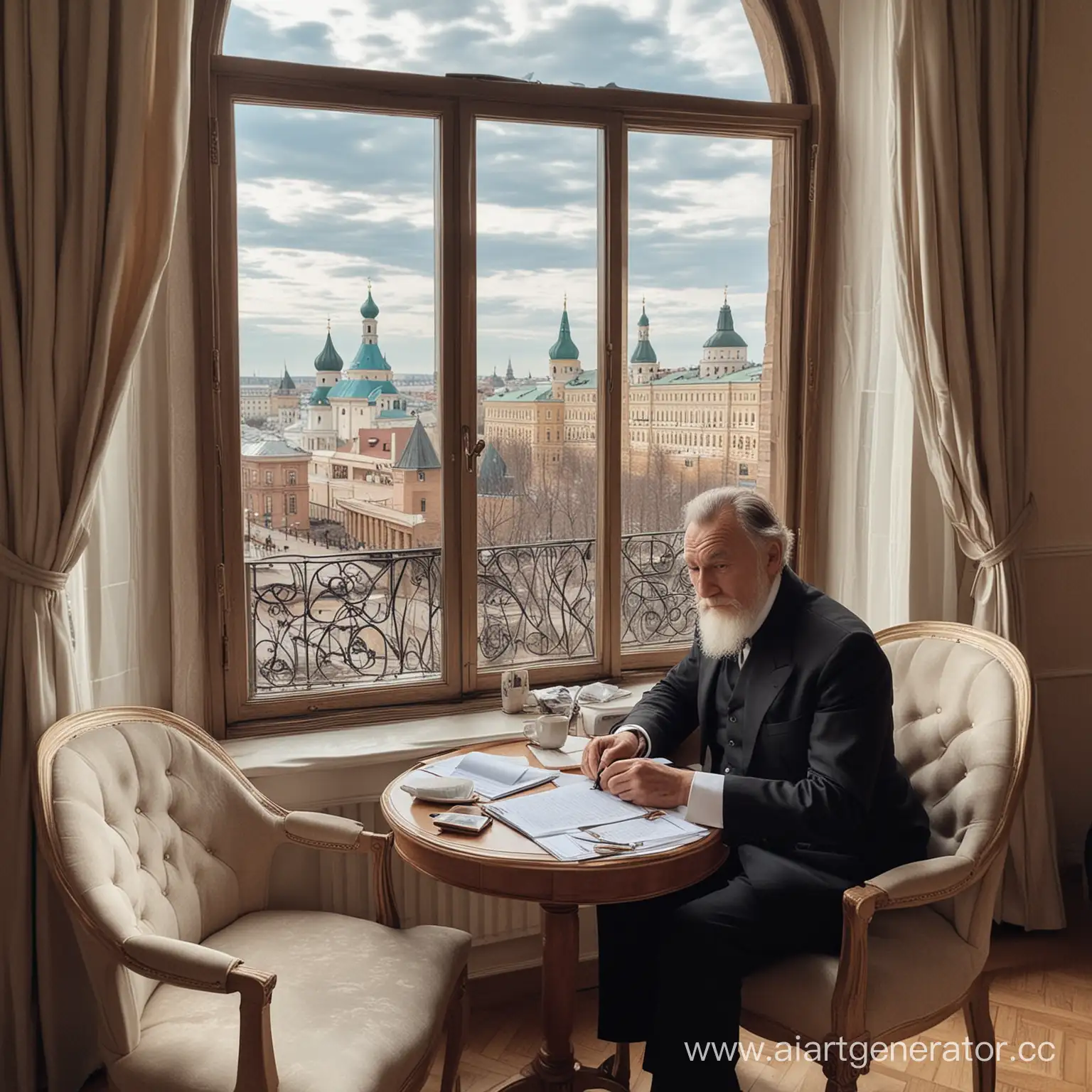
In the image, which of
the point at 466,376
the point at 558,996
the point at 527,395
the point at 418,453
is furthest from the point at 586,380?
the point at 558,996

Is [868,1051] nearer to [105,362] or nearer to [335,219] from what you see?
[105,362]

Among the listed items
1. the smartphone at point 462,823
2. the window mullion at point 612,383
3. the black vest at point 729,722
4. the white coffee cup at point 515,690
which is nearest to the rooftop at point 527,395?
the window mullion at point 612,383

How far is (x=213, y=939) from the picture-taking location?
225 cm

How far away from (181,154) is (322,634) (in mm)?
1259

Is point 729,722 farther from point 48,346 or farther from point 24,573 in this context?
point 48,346

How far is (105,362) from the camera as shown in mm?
2285

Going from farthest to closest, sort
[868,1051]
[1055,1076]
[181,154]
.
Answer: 1. [1055,1076]
2. [181,154]
3. [868,1051]

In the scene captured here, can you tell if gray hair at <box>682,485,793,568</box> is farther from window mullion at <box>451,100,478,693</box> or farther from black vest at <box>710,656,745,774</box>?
window mullion at <box>451,100,478,693</box>

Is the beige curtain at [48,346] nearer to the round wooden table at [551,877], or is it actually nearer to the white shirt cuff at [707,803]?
the round wooden table at [551,877]

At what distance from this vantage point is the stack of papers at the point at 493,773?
2289 mm

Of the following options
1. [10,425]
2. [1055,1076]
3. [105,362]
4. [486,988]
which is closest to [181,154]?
[105,362]

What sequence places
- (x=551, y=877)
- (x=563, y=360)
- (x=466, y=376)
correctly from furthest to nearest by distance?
(x=563, y=360)
(x=466, y=376)
(x=551, y=877)

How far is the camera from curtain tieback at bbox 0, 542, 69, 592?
224 cm

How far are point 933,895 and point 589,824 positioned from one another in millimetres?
686
